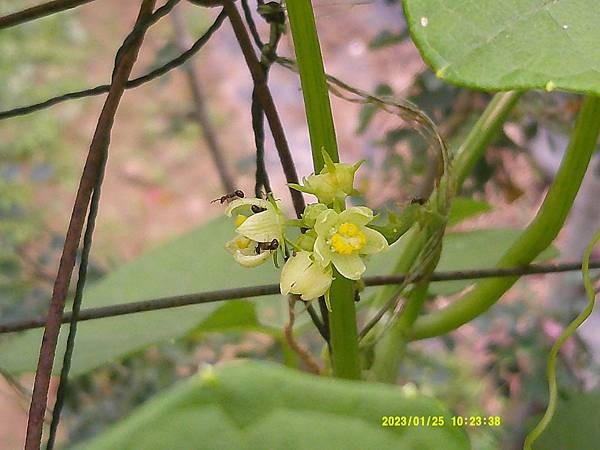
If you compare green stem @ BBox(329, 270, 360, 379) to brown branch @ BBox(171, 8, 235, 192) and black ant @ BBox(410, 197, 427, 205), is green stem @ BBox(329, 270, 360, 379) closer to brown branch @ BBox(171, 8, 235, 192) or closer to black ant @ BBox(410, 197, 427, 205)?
black ant @ BBox(410, 197, 427, 205)

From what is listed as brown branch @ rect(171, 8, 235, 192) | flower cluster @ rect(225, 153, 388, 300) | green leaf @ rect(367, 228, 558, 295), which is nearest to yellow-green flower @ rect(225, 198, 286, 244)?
flower cluster @ rect(225, 153, 388, 300)

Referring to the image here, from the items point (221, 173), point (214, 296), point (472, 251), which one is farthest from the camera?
point (221, 173)

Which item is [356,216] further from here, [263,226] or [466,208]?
[466,208]

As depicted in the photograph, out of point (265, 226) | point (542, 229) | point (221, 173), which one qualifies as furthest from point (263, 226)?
point (221, 173)

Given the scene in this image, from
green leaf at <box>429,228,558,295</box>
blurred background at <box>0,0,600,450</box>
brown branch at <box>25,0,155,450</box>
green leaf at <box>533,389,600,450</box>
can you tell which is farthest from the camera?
blurred background at <box>0,0,600,450</box>

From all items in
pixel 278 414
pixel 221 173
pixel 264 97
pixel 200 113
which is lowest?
pixel 278 414

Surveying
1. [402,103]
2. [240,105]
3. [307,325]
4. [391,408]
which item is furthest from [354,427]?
[240,105]

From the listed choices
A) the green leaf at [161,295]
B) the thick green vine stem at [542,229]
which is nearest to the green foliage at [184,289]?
the green leaf at [161,295]

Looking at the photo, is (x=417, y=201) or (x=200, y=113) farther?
(x=200, y=113)
